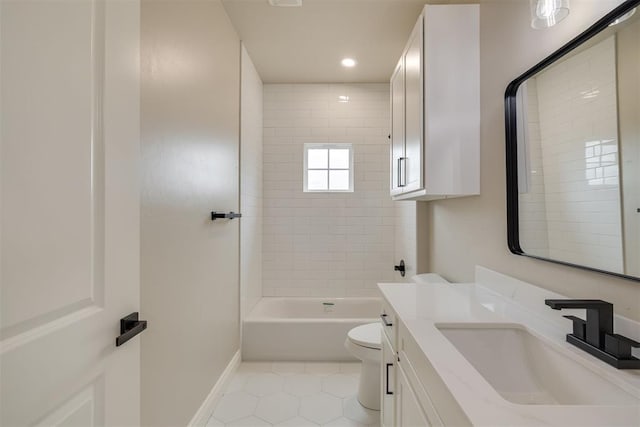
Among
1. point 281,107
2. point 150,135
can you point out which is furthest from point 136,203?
point 281,107

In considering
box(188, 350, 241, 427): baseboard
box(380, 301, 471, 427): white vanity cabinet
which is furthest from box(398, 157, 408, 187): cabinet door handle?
box(188, 350, 241, 427): baseboard

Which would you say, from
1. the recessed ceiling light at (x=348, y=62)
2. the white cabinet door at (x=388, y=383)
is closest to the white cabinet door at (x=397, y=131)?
the recessed ceiling light at (x=348, y=62)

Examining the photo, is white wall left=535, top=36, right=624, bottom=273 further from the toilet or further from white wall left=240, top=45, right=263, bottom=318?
white wall left=240, top=45, right=263, bottom=318

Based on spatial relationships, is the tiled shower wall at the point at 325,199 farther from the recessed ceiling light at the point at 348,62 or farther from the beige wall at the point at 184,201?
the beige wall at the point at 184,201

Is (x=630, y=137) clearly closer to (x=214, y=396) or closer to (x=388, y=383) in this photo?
(x=388, y=383)

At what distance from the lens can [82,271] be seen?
0.71 m

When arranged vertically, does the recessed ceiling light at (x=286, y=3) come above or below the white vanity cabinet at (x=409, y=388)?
above

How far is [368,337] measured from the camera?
7.12 ft

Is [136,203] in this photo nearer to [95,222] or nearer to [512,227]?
[95,222]

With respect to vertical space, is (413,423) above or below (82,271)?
below

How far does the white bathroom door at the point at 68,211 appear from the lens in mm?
549

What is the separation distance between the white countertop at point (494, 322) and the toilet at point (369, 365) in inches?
23.3

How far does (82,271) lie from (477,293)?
159 centimetres

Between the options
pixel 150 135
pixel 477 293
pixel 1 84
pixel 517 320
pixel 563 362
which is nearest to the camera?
pixel 1 84
